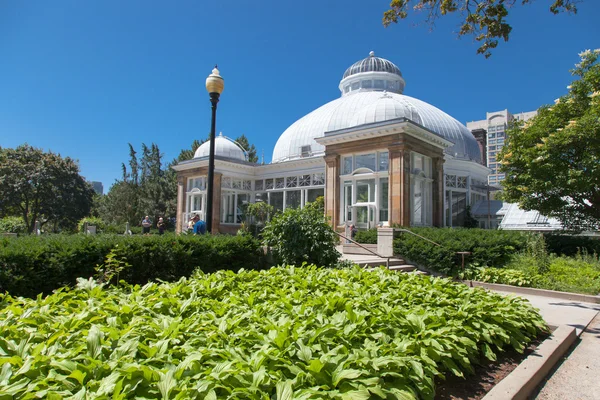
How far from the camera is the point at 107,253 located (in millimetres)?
6738

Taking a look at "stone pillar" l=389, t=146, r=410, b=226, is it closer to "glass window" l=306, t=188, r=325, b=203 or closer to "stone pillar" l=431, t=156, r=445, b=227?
"stone pillar" l=431, t=156, r=445, b=227

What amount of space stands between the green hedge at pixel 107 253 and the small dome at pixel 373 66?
2799 centimetres

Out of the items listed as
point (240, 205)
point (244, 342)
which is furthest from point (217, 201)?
point (244, 342)

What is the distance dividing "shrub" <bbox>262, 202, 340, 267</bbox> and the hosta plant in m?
3.71

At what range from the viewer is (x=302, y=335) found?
3229 mm

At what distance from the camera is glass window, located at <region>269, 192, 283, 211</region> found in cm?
2723

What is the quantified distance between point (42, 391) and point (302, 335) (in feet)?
6.09

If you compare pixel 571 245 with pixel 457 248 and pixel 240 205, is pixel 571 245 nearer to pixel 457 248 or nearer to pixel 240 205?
pixel 457 248

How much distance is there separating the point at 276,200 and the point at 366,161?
32.5 ft

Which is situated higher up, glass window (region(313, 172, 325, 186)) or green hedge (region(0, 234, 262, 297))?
glass window (region(313, 172, 325, 186))

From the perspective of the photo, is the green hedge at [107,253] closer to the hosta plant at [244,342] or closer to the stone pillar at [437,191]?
the hosta plant at [244,342]

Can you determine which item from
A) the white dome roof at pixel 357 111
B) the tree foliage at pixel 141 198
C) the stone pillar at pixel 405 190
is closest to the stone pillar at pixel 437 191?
the stone pillar at pixel 405 190

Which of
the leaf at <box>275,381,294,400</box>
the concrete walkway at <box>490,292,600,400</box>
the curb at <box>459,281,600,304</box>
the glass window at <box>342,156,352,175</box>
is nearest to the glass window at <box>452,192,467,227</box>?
the glass window at <box>342,156,352,175</box>

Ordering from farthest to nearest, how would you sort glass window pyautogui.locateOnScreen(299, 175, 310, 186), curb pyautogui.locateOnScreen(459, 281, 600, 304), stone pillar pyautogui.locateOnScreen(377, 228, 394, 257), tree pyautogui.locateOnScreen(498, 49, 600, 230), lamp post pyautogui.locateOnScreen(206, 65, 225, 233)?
glass window pyautogui.locateOnScreen(299, 175, 310, 186), stone pillar pyautogui.locateOnScreen(377, 228, 394, 257), tree pyautogui.locateOnScreen(498, 49, 600, 230), lamp post pyautogui.locateOnScreen(206, 65, 225, 233), curb pyautogui.locateOnScreen(459, 281, 600, 304)
